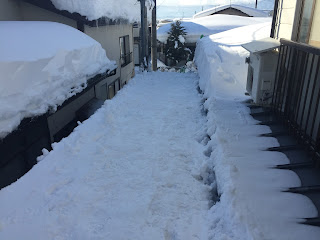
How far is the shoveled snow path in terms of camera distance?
107 inches

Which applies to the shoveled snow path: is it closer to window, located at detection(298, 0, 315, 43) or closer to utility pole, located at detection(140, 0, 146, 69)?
window, located at detection(298, 0, 315, 43)

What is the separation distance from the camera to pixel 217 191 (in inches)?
133

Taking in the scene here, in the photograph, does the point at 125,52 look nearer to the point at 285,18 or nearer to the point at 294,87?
the point at 285,18

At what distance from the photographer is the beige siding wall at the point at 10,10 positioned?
6.39 m

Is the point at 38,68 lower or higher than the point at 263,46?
lower

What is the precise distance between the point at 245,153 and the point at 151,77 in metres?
8.42

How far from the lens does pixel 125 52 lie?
13.5 m

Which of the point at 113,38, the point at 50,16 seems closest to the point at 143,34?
the point at 113,38

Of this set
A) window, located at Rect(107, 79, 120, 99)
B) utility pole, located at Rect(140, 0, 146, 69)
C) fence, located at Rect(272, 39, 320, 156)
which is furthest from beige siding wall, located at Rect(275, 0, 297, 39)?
utility pole, located at Rect(140, 0, 146, 69)

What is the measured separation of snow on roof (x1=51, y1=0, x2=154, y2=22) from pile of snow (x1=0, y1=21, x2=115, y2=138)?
74 cm

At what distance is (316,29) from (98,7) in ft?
19.8

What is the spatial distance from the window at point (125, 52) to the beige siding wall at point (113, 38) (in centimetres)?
22

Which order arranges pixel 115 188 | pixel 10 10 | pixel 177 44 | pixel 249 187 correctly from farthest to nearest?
pixel 177 44 < pixel 10 10 < pixel 115 188 < pixel 249 187

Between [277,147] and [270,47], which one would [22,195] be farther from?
[270,47]
